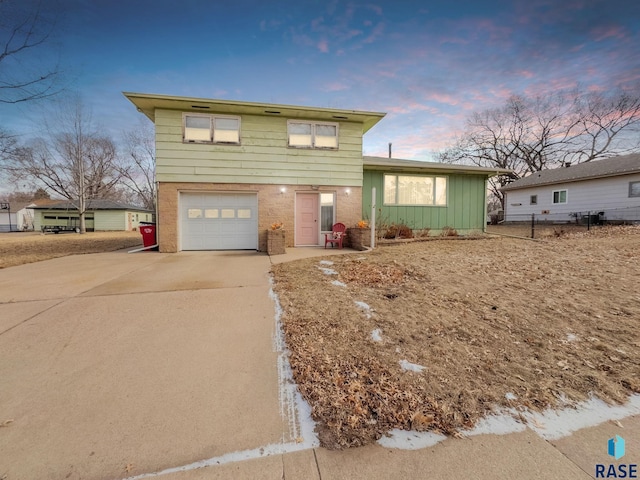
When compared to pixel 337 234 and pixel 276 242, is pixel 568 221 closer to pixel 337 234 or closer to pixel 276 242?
pixel 337 234

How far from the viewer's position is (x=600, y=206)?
55.7 ft

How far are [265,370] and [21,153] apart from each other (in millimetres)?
13556

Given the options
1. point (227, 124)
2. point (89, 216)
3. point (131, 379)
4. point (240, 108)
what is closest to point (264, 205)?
point (227, 124)

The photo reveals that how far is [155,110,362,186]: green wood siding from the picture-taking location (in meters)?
8.52

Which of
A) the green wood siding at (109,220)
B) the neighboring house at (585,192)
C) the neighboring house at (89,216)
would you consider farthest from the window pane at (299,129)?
the green wood siding at (109,220)

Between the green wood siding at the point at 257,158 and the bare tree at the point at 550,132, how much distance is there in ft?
86.4

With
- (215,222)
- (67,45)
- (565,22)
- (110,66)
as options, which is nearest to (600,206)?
(565,22)

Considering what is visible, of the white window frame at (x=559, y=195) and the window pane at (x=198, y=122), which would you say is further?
the white window frame at (x=559, y=195)

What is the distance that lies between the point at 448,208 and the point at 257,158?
833 cm

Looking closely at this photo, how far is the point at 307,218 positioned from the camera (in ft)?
31.5

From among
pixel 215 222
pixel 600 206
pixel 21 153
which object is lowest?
pixel 215 222

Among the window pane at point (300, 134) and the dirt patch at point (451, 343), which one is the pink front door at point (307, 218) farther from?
the dirt patch at point (451, 343)

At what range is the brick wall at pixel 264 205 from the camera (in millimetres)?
8555

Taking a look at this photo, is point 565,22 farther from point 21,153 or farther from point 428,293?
point 21,153
